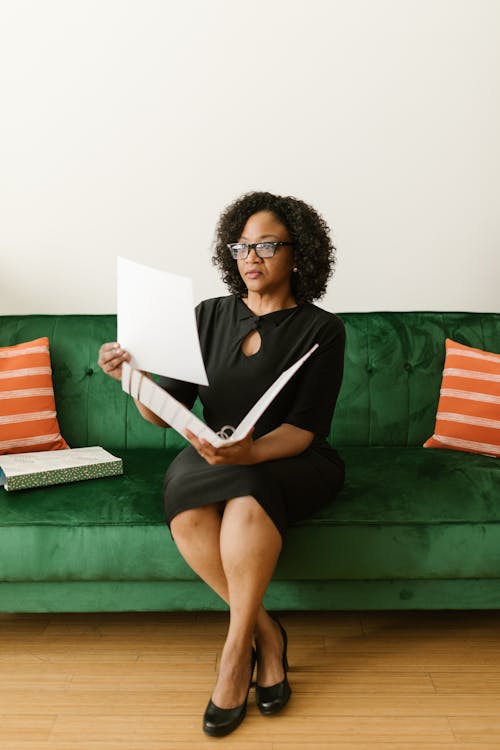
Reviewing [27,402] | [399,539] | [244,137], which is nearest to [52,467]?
[27,402]

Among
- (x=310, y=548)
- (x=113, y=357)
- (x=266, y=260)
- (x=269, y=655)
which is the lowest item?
(x=269, y=655)

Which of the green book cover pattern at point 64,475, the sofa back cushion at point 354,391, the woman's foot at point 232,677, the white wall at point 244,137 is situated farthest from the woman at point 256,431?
the white wall at point 244,137

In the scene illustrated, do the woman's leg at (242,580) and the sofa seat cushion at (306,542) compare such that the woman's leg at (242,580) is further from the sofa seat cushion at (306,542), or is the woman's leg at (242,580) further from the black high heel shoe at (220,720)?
the sofa seat cushion at (306,542)

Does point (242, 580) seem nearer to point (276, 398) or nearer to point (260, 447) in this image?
point (260, 447)

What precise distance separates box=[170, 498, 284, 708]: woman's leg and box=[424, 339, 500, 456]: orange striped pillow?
896 mm

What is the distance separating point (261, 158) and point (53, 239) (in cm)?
83

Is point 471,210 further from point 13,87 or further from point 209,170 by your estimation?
point 13,87

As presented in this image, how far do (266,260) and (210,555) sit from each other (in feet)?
2.47

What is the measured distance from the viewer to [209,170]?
251 cm

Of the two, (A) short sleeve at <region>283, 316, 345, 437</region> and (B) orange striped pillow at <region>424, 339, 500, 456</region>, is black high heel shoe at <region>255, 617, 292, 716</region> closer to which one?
(A) short sleeve at <region>283, 316, 345, 437</region>

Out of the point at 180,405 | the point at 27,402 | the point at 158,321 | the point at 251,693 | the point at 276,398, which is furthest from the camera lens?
the point at 27,402

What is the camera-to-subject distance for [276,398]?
1.71 meters

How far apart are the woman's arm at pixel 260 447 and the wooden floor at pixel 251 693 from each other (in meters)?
0.56

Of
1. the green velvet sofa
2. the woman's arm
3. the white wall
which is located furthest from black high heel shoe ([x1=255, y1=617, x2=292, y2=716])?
the white wall
